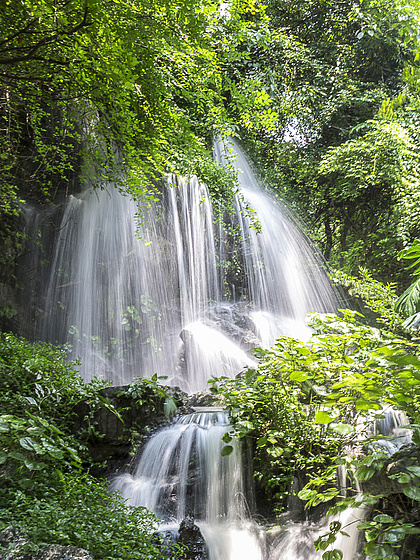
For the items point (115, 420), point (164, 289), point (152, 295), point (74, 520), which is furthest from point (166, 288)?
point (74, 520)

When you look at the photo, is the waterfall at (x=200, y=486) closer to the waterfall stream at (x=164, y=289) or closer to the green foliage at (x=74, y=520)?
the green foliage at (x=74, y=520)

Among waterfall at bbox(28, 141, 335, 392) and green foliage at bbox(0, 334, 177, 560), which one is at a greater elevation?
waterfall at bbox(28, 141, 335, 392)

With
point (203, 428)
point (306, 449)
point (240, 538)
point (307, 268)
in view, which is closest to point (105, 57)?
point (203, 428)

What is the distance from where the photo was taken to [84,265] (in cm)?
924

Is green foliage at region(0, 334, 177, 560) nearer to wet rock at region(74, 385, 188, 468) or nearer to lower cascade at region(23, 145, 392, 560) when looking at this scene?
wet rock at region(74, 385, 188, 468)

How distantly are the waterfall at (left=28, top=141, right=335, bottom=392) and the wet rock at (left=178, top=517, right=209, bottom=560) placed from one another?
4.70 meters

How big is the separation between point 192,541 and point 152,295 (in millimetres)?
7007

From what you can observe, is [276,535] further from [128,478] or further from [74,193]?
[74,193]

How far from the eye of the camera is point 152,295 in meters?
9.76

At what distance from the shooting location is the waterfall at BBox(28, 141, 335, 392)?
8.80m

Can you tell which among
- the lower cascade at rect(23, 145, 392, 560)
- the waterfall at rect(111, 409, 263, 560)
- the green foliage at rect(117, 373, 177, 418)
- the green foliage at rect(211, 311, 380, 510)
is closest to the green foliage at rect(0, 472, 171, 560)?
the waterfall at rect(111, 409, 263, 560)

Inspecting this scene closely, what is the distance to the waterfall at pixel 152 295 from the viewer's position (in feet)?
28.9

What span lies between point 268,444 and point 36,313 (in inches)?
279

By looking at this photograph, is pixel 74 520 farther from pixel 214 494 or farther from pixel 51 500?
pixel 214 494
